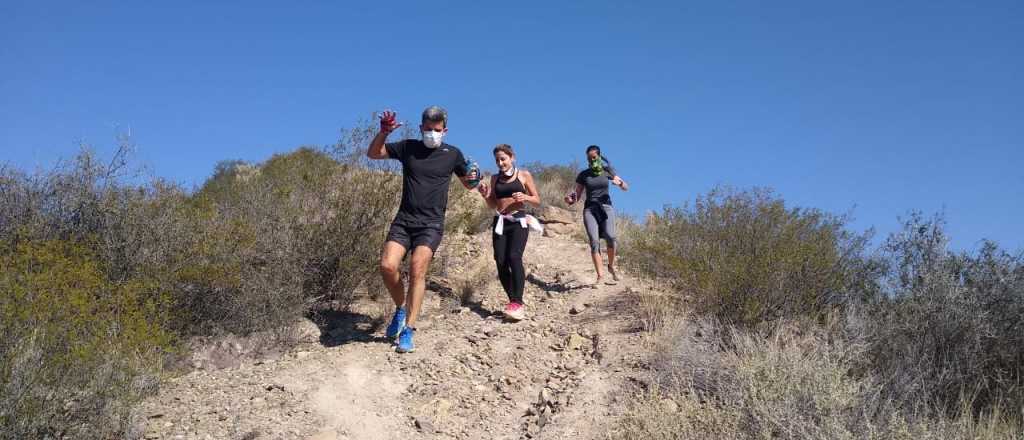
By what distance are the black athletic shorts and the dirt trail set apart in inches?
35.8

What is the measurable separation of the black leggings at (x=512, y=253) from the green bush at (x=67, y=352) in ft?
9.53

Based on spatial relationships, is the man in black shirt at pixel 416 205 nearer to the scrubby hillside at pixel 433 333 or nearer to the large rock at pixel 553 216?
the scrubby hillside at pixel 433 333

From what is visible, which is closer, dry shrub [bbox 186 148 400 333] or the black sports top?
dry shrub [bbox 186 148 400 333]

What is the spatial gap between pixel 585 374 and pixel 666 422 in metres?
1.17

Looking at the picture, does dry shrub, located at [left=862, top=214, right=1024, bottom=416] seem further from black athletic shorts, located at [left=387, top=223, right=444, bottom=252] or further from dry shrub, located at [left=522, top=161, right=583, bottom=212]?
dry shrub, located at [left=522, top=161, right=583, bottom=212]

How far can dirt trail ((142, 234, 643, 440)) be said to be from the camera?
4461 millimetres

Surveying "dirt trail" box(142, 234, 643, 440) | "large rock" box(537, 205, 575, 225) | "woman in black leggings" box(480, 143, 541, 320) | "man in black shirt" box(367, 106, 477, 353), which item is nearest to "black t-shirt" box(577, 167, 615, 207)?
"dirt trail" box(142, 234, 643, 440)

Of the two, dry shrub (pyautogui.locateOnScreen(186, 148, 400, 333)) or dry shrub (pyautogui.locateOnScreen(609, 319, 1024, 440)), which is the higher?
dry shrub (pyautogui.locateOnScreen(186, 148, 400, 333))

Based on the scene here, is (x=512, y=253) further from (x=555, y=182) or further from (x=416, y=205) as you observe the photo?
(x=555, y=182)

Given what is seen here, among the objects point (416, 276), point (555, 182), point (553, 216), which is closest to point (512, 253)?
point (416, 276)

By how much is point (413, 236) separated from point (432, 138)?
0.78 metres

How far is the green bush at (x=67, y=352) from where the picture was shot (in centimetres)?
351

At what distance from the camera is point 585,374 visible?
5461 millimetres

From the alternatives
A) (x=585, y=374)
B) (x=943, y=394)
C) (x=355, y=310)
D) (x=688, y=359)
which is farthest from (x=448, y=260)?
(x=943, y=394)
